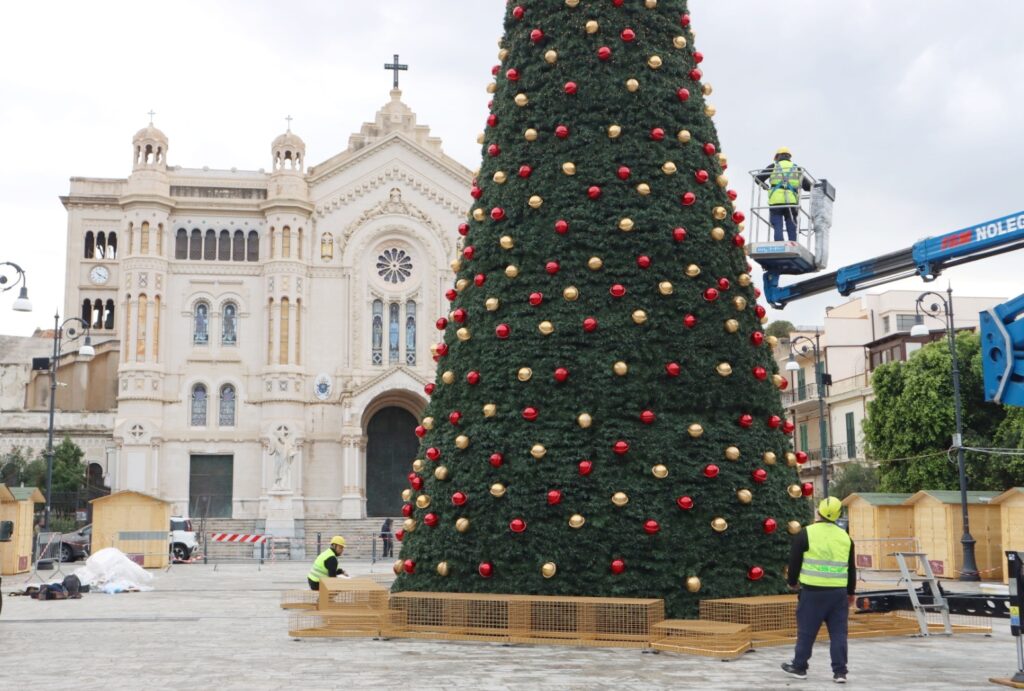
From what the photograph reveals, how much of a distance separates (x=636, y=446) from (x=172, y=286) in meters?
40.7

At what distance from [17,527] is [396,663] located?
20.8 m

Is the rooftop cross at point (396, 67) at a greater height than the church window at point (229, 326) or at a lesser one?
greater

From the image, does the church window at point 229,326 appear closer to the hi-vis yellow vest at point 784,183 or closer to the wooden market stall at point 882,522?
the wooden market stall at point 882,522

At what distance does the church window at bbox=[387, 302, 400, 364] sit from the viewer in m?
49.9

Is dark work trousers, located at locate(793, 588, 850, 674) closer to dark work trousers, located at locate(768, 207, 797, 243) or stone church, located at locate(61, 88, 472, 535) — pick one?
dark work trousers, located at locate(768, 207, 797, 243)

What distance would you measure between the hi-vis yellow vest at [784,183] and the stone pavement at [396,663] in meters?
4.93

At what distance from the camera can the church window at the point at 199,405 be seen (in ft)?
160

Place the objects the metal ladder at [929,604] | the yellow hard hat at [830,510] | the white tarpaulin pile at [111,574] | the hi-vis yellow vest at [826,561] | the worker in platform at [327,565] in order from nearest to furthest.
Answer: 1. the hi-vis yellow vest at [826,561]
2. the yellow hard hat at [830,510]
3. the metal ladder at [929,604]
4. the worker in platform at [327,565]
5. the white tarpaulin pile at [111,574]

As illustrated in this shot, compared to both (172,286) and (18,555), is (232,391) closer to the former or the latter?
(172,286)

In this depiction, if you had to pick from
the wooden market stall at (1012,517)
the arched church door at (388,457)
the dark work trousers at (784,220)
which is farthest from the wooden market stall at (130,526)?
the dark work trousers at (784,220)

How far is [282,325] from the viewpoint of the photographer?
48.6m

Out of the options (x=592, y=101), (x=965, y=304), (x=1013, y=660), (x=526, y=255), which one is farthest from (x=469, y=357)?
(x=965, y=304)

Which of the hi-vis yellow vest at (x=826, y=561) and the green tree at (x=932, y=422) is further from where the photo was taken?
the green tree at (x=932, y=422)

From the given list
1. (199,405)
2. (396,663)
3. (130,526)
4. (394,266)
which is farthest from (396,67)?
(396,663)
